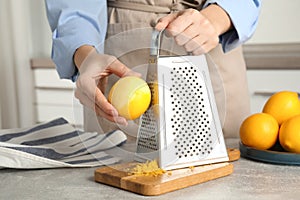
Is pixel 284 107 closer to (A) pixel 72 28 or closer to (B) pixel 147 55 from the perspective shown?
(B) pixel 147 55

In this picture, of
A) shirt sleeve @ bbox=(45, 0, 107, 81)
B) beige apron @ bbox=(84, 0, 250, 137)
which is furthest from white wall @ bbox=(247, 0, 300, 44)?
shirt sleeve @ bbox=(45, 0, 107, 81)

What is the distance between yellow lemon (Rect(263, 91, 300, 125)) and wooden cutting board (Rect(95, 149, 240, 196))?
0.16 m

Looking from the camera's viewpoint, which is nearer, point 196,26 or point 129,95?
point 129,95

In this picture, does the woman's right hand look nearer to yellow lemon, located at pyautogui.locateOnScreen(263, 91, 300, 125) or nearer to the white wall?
yellow lemon, located at pyautogui.locateOnScreen(263, 91, 300, 125)

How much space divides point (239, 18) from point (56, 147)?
0.43 meters

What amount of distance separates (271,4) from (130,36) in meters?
1.14

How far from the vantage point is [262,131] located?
2.68 ft

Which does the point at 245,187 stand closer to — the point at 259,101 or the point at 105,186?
the point at 105,186

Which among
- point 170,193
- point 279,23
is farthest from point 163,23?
point 279,23

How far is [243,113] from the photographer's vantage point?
125 centimetres

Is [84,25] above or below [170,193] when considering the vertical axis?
above

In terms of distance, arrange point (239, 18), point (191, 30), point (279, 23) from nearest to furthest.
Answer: point (191, 30) < point (239, 18) < point (279, 23)

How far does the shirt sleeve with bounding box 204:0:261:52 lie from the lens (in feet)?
3.03

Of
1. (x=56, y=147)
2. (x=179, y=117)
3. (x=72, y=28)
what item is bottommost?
(x=56, y=147)
